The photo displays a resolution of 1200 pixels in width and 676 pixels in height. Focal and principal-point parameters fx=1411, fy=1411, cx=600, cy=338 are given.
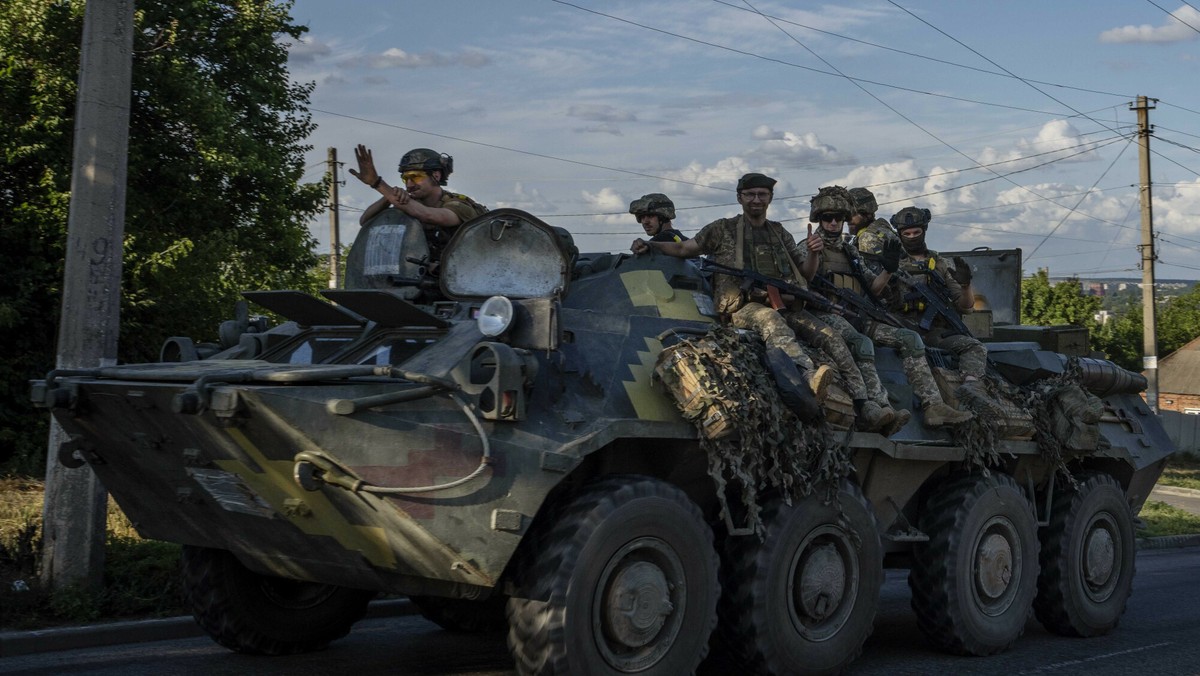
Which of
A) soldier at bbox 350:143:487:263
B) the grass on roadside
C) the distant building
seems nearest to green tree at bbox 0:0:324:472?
the grass on roadside

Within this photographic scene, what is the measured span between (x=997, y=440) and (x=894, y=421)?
4.55 feet

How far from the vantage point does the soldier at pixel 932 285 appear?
1003 cm

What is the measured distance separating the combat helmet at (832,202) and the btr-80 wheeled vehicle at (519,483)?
1.17 m

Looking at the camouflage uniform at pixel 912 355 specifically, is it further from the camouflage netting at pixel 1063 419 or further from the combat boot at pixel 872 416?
the camouflage netting at pixel 1063 419

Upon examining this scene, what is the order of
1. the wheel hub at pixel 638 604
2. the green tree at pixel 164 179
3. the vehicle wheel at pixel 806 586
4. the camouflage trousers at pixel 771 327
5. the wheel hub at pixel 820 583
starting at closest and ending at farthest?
1. the wheel hub at pixel 638 604
2. the vehicle wheel at pixel 806 586
3. the wheel hub at pixel 820 583
4. the camouflage trousers at pixel 771 327
5. the green tree at pixel 164 179

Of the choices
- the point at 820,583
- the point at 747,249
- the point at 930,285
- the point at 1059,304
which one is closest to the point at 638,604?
the point at 820,583

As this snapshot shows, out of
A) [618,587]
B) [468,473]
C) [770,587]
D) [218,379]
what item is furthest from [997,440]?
[218,379]

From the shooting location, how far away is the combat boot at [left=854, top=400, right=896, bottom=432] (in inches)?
327

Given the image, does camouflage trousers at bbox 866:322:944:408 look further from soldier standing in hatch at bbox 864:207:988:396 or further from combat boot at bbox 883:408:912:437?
combat boot at bbox 883:408:912:437

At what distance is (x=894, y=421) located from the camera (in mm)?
8461

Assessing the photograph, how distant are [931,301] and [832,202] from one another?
3.70 feet

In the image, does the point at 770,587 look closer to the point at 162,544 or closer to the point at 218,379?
the point at 218,379

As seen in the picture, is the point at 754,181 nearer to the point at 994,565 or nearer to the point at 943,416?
the point at 943,416

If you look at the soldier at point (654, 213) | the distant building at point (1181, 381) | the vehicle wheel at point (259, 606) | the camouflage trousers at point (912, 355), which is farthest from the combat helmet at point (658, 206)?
the distant building at point (1181, 381)
